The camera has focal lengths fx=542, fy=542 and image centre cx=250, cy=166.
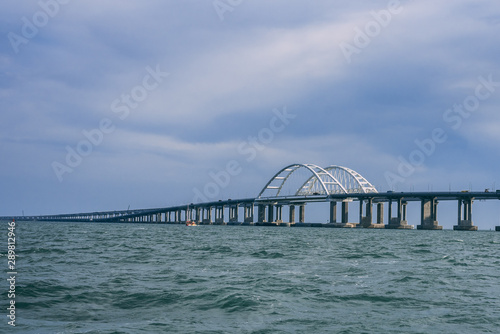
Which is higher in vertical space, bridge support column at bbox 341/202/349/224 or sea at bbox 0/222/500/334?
sea at bbox 0/222/500/334

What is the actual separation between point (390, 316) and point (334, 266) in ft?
40.4

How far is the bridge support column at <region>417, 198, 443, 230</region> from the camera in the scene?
474 ft

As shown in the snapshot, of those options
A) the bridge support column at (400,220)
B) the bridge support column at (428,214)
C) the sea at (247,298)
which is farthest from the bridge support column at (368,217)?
the sea at (247,298)

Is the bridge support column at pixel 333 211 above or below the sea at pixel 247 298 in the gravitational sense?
below

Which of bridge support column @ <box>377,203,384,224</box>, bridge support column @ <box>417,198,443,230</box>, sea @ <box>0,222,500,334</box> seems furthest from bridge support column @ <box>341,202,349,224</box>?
sea @ <box>0,222,500,334</box>

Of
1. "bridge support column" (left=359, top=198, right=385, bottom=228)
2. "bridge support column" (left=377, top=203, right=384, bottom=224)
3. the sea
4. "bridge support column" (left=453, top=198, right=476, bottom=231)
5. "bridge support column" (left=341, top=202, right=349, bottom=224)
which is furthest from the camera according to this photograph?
"bridge support column" (left=377, top=203, right=384, bottom=224)

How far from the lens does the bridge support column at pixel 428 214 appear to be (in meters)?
145

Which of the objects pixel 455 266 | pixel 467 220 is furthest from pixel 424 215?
pixel 455 266

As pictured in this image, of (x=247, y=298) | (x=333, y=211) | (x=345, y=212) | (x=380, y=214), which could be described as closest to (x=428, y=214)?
(x=380, y=214)

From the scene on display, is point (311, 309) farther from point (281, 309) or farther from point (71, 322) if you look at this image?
point (71, 322)

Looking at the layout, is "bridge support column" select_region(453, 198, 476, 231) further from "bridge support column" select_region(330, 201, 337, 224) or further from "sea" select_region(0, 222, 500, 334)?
"sea" select_region(0, 222, 500, 334)

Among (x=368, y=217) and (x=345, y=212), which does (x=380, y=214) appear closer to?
(x=368, y=217)

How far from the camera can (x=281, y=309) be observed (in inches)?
605

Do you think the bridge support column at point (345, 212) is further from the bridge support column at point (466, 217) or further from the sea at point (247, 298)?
the sea at point (247, 298)
